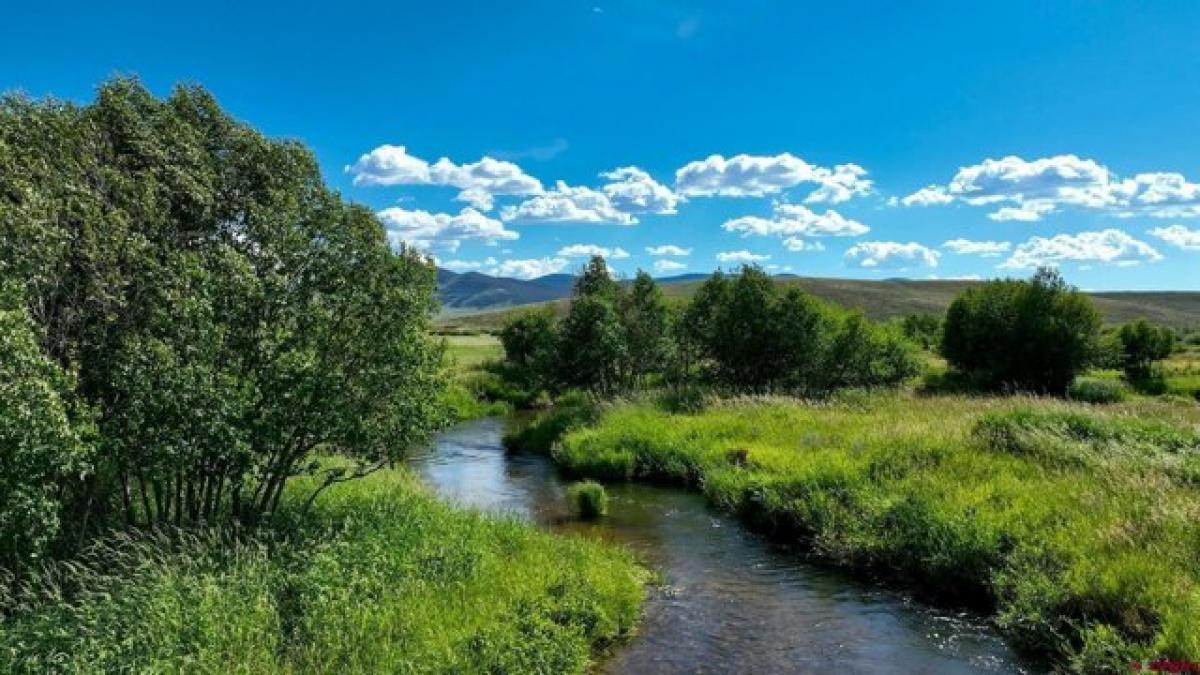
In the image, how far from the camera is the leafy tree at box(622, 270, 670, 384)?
47.5m

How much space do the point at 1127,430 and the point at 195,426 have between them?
75.6 feet

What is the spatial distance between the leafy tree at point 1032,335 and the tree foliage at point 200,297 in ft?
141

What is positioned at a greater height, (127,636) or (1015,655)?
(127,636)

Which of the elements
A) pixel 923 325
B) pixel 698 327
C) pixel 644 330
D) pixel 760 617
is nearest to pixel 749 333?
pixel 698 327

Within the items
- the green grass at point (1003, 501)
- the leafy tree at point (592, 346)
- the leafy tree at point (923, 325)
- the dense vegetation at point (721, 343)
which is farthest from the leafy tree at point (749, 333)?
the leafy tree at point (923, 325)

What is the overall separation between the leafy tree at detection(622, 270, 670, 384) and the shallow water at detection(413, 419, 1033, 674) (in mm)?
23797

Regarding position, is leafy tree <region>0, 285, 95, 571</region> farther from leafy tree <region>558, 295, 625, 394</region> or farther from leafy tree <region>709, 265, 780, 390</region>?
leafy tree <region>709, 265, 780, 390</region>

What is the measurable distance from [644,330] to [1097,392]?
88.6 ft

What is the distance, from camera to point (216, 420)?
12.4 m

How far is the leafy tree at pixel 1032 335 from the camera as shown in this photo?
4869cm

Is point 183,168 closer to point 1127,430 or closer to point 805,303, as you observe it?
point 1127,430

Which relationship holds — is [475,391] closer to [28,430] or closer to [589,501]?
[589,501]

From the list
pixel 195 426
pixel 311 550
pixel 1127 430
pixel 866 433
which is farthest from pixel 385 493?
pixel 1127 430

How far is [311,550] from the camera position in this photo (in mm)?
14047
